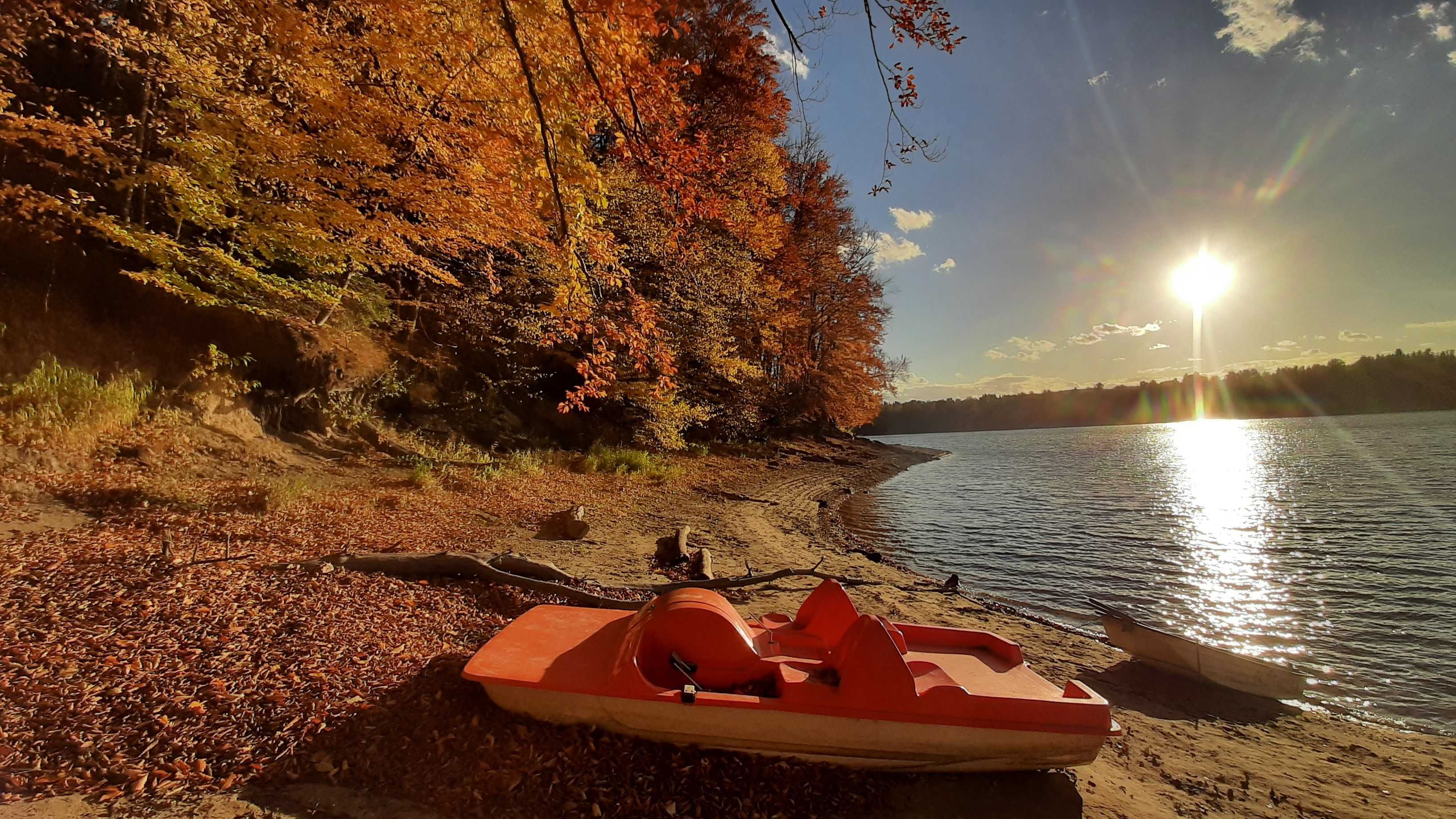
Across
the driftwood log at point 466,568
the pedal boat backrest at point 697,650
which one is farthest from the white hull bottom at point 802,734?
the driftwood log at point 466,568

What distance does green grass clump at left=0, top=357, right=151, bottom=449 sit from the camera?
6.04m

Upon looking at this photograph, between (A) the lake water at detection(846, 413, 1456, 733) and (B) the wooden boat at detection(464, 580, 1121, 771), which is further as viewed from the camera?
(A) the lake water at detection(846, 413, 1456, 733)

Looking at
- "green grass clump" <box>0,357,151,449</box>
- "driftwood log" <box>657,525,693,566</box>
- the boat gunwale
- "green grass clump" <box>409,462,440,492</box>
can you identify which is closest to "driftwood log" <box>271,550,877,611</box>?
the boat gunwale

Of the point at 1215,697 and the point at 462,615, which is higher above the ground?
the point at 462,615

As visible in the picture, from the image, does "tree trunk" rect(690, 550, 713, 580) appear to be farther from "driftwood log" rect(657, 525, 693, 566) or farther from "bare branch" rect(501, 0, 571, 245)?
"bare branch" rect(501, 0, 571, 245)

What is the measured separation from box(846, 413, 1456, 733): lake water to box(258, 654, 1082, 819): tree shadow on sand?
688 cm

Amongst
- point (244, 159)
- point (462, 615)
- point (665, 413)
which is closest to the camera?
point (462, 615)

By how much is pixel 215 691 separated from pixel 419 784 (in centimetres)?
132

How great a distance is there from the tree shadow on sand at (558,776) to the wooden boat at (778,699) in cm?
10

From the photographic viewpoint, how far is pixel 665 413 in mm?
15109

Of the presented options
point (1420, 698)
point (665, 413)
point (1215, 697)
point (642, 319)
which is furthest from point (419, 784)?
point (665, 413)

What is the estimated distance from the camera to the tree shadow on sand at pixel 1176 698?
5.82 metres

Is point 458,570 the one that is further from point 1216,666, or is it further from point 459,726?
point 1216,666

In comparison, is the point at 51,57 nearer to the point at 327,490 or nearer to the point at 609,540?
the point at 327,490
